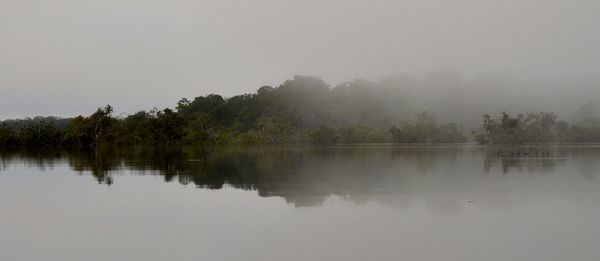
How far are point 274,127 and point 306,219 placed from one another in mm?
59702

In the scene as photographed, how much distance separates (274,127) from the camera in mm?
68562

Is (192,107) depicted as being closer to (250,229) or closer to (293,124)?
(293,124)

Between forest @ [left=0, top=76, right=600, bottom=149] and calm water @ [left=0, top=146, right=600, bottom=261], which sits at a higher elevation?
forest @ [left=0, top=76, right=600, bottom=149]

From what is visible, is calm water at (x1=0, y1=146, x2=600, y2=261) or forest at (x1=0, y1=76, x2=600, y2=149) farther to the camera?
forest at (x1=0, y1=76, x2=600, y2=149)

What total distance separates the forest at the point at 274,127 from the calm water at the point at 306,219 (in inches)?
1777

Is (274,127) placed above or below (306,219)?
above

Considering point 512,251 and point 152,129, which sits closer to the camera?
point 512,251

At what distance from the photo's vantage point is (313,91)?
96125 mm

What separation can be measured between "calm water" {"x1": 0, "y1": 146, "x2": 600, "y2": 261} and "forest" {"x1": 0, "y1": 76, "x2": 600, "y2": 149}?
4513 centimetres

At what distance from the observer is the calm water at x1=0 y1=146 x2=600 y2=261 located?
22.6 ft

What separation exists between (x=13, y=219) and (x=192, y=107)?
77451 mm

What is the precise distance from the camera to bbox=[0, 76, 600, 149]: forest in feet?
193

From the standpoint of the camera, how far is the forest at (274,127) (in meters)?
58.7

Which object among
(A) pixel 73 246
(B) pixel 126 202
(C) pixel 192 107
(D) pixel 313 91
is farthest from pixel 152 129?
(A) pixel 73 246
